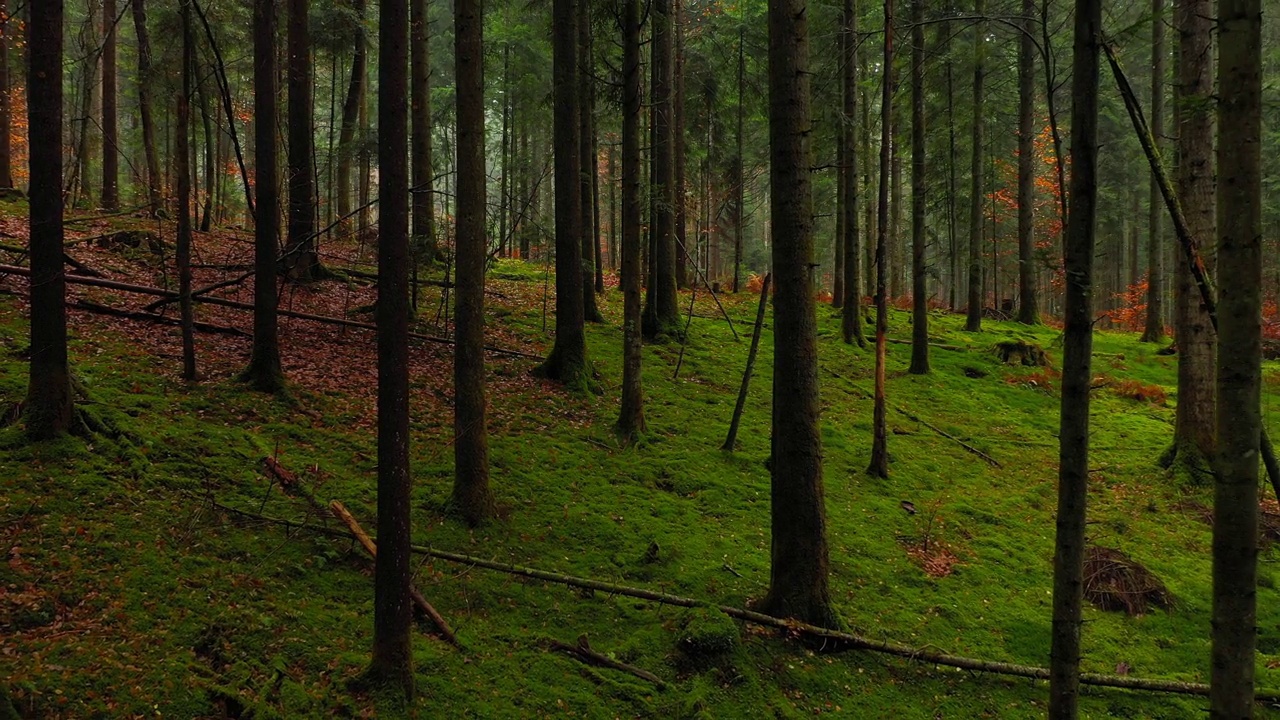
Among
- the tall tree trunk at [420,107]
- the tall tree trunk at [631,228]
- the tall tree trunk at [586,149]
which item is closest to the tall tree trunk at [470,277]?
the tall tree trunk at [631,228]

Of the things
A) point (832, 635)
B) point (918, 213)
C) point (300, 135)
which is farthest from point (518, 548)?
point (918, 213)

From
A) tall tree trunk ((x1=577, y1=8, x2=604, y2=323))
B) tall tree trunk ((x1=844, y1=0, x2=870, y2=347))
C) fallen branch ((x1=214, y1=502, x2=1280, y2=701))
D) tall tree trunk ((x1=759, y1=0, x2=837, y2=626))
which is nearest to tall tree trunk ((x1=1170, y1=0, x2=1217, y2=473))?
fallen branch ((x1=214, y1=502, x2=1280, y2=701))

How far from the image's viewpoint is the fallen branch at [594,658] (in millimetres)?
5496

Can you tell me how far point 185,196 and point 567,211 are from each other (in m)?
5.54

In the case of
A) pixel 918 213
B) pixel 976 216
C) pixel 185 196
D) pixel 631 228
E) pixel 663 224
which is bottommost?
pixel 631 228

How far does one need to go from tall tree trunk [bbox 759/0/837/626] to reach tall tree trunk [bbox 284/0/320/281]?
27.4ft

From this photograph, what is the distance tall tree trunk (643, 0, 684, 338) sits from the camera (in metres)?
13.8

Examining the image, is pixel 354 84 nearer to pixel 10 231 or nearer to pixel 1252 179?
pixel 10 231

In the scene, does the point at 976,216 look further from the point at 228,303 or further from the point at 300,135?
the point at 228,303

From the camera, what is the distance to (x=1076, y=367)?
350 cm

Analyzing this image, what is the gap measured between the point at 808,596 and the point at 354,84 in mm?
18567

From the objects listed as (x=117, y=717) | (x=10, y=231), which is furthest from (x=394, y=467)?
(x=10, y=231)

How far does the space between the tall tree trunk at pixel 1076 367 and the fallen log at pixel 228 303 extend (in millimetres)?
8985

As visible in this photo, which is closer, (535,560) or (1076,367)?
(1076,367)
